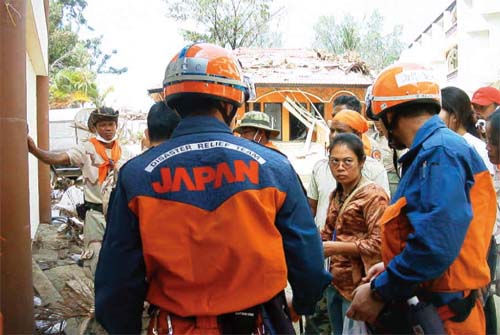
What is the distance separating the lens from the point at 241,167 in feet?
6.26

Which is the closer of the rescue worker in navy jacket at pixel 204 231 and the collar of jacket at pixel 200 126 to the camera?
the rescue worker in navy jacket at pixel 204 231

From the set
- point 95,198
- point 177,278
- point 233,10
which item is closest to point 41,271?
point 95,198

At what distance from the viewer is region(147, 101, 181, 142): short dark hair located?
360cm

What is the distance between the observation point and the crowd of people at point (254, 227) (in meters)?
1.86

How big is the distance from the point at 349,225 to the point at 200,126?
155 centimetres

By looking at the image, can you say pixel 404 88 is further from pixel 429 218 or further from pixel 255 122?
pixel 255 122

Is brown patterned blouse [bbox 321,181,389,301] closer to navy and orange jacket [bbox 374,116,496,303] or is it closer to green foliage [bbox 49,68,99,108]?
navy and orange jacket [bbox 374,116,496,303]

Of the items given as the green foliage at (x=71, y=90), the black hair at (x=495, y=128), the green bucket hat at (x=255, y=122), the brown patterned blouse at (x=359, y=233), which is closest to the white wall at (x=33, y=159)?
the green bucket hat at (x=255, y=122)

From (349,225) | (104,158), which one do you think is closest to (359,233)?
(349,225)

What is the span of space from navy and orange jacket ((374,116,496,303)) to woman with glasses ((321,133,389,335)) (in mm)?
800

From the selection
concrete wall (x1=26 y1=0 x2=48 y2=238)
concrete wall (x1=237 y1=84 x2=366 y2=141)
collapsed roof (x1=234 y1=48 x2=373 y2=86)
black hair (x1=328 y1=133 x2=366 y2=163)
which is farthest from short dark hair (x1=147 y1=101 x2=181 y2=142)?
concrete wall (x1=237 y1=84 x2=366 y2=141)

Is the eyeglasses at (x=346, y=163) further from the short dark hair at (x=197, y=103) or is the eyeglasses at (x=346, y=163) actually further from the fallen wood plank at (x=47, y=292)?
the fallen wood plank at (x=47, y=292)

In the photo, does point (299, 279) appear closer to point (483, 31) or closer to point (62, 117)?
point (62, 117)

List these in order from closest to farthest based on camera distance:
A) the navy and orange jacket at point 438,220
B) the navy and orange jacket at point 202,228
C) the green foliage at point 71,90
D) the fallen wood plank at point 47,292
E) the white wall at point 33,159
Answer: the navy and orange jacket at point 202,228 < the navy and orange jacket at point 438,220 < the fallen wood plank at point 47,292 < the white wall at point 33,159 < the green foliage at point 71,90
